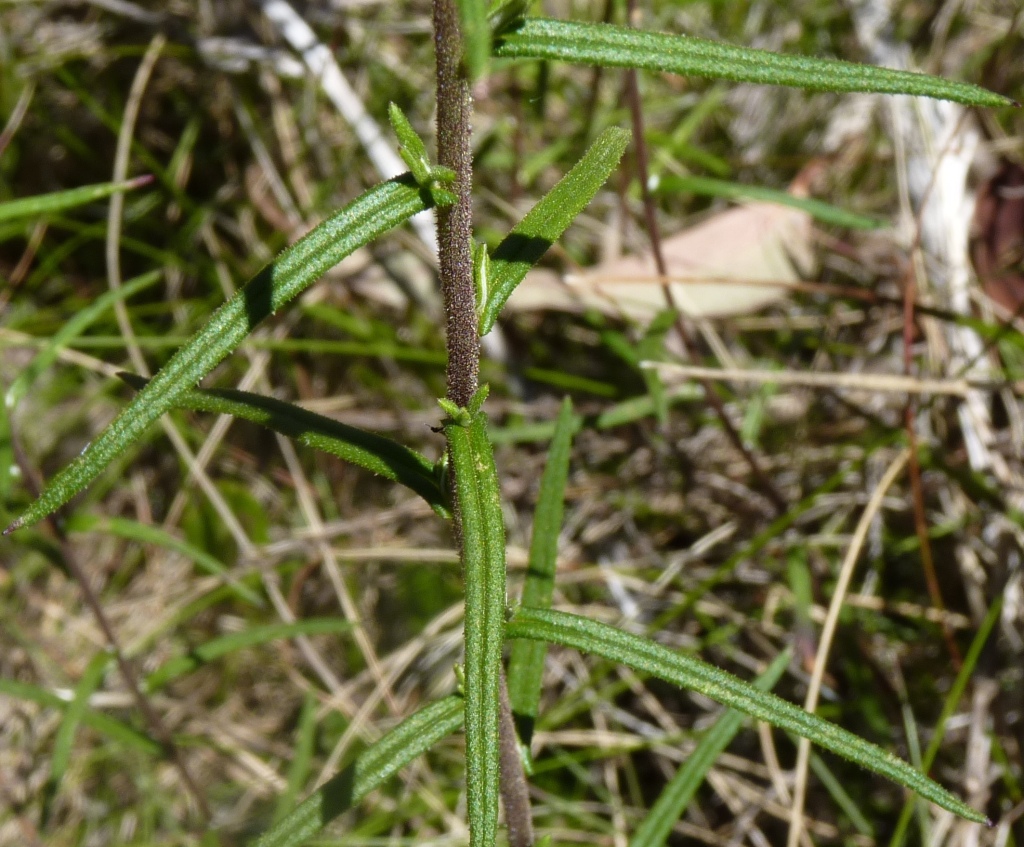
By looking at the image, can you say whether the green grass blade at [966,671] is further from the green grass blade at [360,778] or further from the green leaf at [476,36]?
the green leaf at [476,36]

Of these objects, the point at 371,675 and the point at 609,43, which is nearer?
the point at 609,43

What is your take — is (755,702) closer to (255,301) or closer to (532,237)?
(532,237)

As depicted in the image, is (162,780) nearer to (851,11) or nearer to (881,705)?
(881,705)

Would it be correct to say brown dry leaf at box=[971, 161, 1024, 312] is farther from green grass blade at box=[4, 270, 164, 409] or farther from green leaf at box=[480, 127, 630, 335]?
green grass blade at box=[4, 270, 164, 409]

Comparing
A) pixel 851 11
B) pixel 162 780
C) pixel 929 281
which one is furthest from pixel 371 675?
pixel 851 11

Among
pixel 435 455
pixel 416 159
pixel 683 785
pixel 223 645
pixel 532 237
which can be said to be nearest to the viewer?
pixel 416 159

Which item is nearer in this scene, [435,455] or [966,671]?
[966,671]

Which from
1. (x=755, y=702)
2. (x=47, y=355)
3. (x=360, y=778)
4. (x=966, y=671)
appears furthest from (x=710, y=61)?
(x=966, y=671)
